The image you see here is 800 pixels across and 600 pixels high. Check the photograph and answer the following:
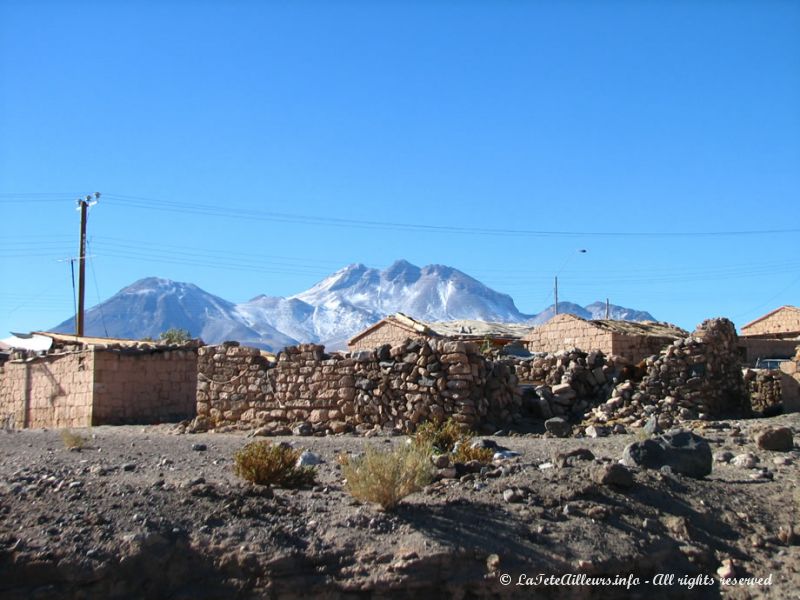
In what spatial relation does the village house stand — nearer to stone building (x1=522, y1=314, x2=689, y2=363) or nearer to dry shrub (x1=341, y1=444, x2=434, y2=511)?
stone building (x1=522, y1=314, x2=689, y2=363)

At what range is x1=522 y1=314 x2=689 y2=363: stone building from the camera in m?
24.2

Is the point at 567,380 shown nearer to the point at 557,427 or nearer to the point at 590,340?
the point at 557,427

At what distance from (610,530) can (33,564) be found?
521cm

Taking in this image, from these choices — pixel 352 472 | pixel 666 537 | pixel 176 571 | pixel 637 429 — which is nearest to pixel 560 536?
pixel 666 537

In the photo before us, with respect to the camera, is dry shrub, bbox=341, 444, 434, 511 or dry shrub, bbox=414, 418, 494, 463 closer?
dry shrub, bbox=341, 444, 434, 511

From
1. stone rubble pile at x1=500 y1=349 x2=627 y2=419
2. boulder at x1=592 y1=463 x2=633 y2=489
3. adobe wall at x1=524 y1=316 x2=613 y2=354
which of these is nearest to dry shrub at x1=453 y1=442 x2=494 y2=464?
boulder at x1=592 y1=463 x2=633 y2=489

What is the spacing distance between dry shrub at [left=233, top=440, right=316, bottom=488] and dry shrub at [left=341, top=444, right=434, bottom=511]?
827mm

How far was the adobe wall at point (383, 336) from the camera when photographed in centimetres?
2928

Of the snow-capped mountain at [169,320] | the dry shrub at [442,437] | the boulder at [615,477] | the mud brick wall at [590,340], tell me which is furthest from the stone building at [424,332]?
the snow-capped mountain at [169,320]

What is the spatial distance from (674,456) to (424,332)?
17.2m

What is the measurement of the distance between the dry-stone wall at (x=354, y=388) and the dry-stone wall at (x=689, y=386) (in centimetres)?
220

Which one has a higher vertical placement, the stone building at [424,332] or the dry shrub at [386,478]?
the stone building at [424,332]

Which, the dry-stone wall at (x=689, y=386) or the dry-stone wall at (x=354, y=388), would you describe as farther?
the dry-stone wall at (x=689, y=386)

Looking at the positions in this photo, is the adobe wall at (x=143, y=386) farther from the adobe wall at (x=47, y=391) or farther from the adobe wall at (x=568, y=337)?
the adobe wall at (x=568, y=337)
